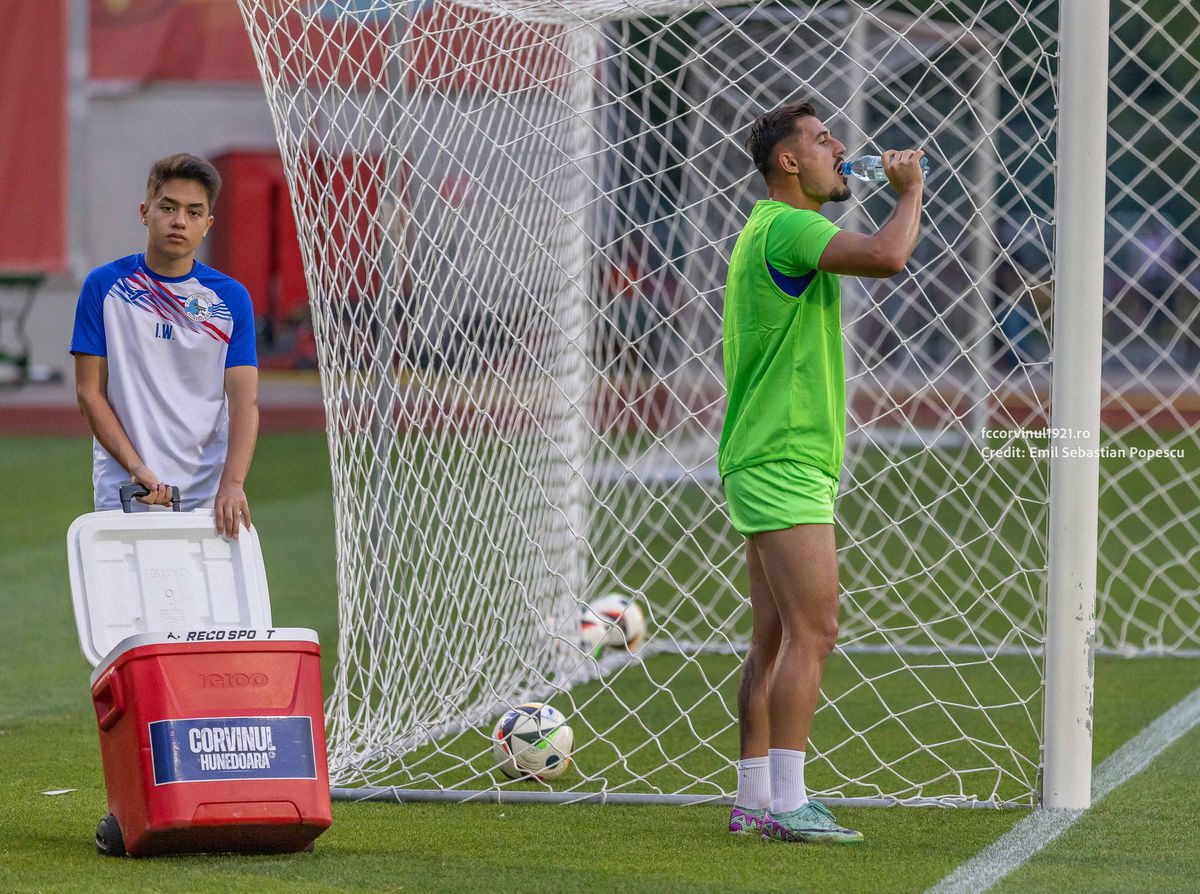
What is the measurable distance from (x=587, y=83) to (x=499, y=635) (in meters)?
1.72

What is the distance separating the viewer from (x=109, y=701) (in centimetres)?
A: 306

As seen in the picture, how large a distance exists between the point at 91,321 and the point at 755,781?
165 cm

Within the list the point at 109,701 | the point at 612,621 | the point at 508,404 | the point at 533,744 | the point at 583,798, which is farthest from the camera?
the point at 612,621

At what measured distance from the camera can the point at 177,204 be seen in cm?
323

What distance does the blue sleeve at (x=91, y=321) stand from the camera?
320 cm

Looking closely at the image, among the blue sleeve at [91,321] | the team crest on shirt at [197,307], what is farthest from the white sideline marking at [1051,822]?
the blue sleeve at [91,321]

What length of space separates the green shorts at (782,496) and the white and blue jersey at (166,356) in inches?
40.9

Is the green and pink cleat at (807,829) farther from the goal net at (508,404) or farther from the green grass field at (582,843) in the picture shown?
the goal net at (508,404)

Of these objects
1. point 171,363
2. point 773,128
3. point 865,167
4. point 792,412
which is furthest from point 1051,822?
point 171,363

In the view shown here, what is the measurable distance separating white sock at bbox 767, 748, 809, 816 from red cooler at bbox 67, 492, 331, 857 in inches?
34.7

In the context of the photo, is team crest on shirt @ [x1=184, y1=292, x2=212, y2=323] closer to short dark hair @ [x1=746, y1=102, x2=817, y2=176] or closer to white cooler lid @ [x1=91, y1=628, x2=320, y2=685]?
white cooler lid @ [x1=91, y1=628, x2=320, y2=685]

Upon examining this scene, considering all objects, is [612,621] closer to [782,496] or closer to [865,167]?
[782,496]

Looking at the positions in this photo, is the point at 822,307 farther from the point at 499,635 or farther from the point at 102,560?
the point at 499,635

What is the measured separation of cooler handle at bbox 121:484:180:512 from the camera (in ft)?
10.3
